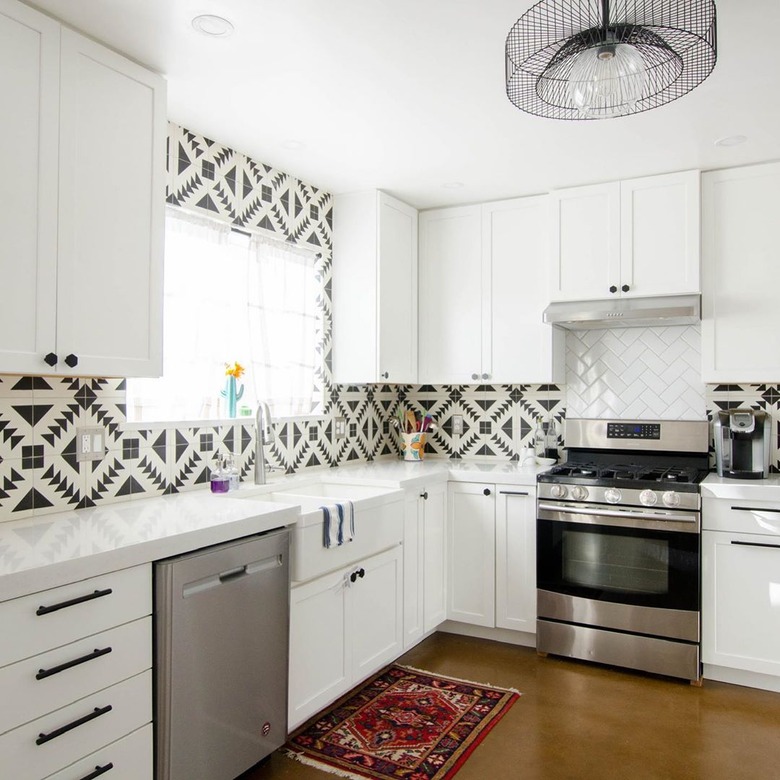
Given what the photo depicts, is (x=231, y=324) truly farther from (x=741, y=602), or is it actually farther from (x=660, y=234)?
(x=741, y=602)

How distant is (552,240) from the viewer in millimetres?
3756

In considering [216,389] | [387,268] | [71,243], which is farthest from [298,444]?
[71,243]

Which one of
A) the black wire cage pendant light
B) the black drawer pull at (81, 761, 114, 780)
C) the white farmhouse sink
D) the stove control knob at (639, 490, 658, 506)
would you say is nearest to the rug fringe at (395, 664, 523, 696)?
the white farmhouse sink

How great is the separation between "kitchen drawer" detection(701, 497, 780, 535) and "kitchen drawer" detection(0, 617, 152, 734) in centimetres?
249

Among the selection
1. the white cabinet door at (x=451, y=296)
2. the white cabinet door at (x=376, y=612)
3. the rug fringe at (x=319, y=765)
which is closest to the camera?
the rug fringe at (x=319, y=765)

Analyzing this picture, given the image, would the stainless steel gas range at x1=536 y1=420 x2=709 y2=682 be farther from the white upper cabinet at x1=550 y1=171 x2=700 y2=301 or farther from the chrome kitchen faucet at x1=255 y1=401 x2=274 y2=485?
the chrome kitchen faucet at x1=255 y1=401 x2=274 y2=485

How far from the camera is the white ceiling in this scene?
2064mm

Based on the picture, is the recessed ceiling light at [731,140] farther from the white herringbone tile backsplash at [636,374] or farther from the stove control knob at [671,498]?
the stove control knob at [671,498]

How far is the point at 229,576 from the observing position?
219cm

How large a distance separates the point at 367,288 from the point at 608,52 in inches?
83.3

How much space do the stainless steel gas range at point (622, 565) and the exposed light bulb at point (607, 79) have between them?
1868 millimetres

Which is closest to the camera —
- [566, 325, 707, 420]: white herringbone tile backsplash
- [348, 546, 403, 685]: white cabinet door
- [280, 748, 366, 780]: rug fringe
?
[280, 748, 366, 780]: rug fringe

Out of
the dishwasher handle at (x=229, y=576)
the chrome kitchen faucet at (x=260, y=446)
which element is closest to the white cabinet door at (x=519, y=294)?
the chrome kitchen faucet at (x=260, y=446)

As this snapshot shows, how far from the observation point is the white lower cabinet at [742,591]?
3041 millimetres
